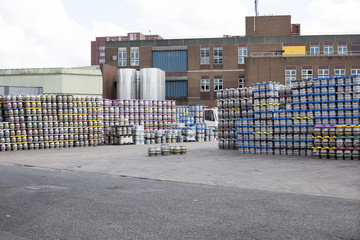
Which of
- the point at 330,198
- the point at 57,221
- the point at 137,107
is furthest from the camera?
the point at 137,107

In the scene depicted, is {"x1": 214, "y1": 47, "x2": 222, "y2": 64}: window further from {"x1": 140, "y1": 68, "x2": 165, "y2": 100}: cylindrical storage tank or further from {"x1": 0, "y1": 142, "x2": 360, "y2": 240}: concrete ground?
{"x1": 0, "y1": 142, "x2": 360, "y2": 240}: concrete ground

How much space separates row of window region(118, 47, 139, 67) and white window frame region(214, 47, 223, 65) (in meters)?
12.1

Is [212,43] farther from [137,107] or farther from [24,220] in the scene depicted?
[24,220]

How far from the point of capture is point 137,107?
104 feet

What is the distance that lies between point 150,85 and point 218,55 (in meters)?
15.9

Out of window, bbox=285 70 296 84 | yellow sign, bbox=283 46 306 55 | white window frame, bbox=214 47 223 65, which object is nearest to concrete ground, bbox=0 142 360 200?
window, bbox=285 70 296 84

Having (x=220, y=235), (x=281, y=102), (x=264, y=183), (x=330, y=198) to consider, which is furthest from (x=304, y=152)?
(x=220, y=235)

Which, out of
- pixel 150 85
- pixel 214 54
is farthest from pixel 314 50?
pixel 150 85

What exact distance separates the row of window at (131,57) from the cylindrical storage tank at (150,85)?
13542mm

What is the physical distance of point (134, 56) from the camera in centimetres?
6303

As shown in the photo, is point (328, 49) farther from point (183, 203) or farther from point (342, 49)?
point (183, 203)

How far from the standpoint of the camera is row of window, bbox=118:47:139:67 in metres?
62.9

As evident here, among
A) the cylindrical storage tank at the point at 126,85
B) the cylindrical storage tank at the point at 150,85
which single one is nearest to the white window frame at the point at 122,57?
the cylindrical storage tank at the point at 126,85

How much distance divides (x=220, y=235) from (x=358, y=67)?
55888mm
